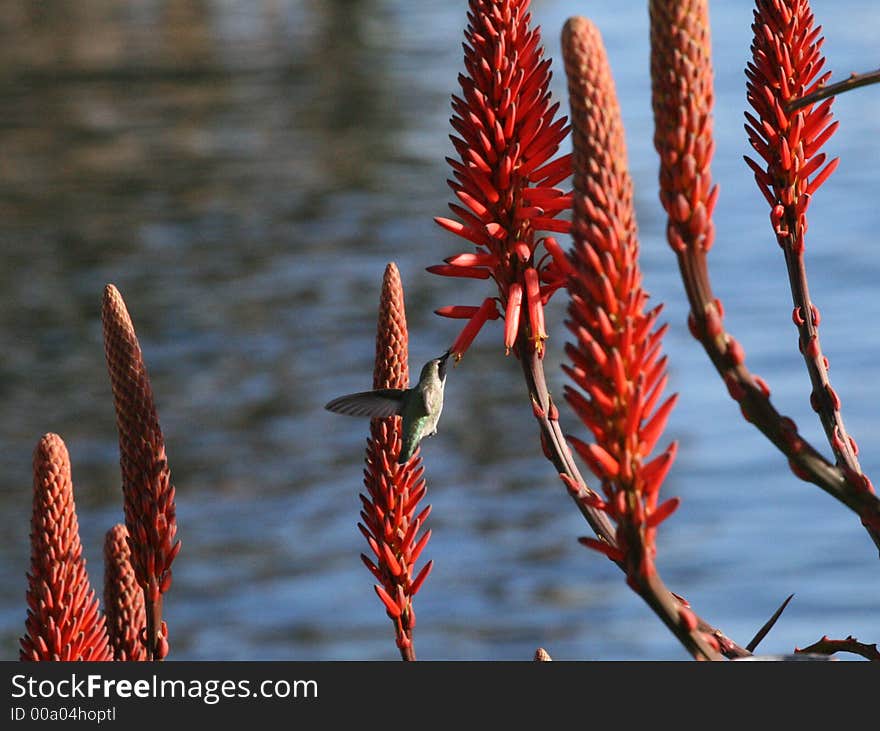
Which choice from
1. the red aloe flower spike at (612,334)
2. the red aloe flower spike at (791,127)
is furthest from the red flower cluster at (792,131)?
the red aloe flower spike at (612,334)

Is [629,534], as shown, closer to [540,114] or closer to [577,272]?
[577,272]

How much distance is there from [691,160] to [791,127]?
1.30 ft

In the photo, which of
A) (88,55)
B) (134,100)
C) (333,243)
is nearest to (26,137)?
(134,100)

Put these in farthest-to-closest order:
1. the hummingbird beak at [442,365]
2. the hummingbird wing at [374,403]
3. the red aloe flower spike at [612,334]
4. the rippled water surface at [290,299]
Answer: the rippled water surface at [290,299], the hummingbird beak at [442,365], the hummingbird wing at [374,403], the red aloe flower spike at [612,334]

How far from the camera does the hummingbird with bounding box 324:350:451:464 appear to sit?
62.8 inches

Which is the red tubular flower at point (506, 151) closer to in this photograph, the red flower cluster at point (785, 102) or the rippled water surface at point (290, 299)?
Result: the red flower cluster at point (785, 102)

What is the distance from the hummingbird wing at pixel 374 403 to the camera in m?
1.57

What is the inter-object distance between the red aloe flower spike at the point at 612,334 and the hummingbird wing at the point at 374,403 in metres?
0.48

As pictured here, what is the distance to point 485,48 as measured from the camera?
4.89 feet

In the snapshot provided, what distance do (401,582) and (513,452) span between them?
11535mm

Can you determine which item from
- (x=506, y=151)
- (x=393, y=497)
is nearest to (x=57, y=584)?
(x=393, y=497)

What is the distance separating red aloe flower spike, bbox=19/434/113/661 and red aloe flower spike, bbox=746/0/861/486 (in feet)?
2.16

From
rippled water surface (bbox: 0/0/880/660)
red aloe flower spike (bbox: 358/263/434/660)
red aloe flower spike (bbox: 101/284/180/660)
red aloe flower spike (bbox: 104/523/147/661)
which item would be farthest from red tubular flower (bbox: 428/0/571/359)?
rippled water surface (bbox: 0/0/880/660)

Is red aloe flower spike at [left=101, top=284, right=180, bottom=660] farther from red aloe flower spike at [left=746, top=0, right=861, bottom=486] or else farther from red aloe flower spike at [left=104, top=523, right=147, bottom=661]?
red aloe flower spike at [left=746, top=0, right=861, bottom=486]
